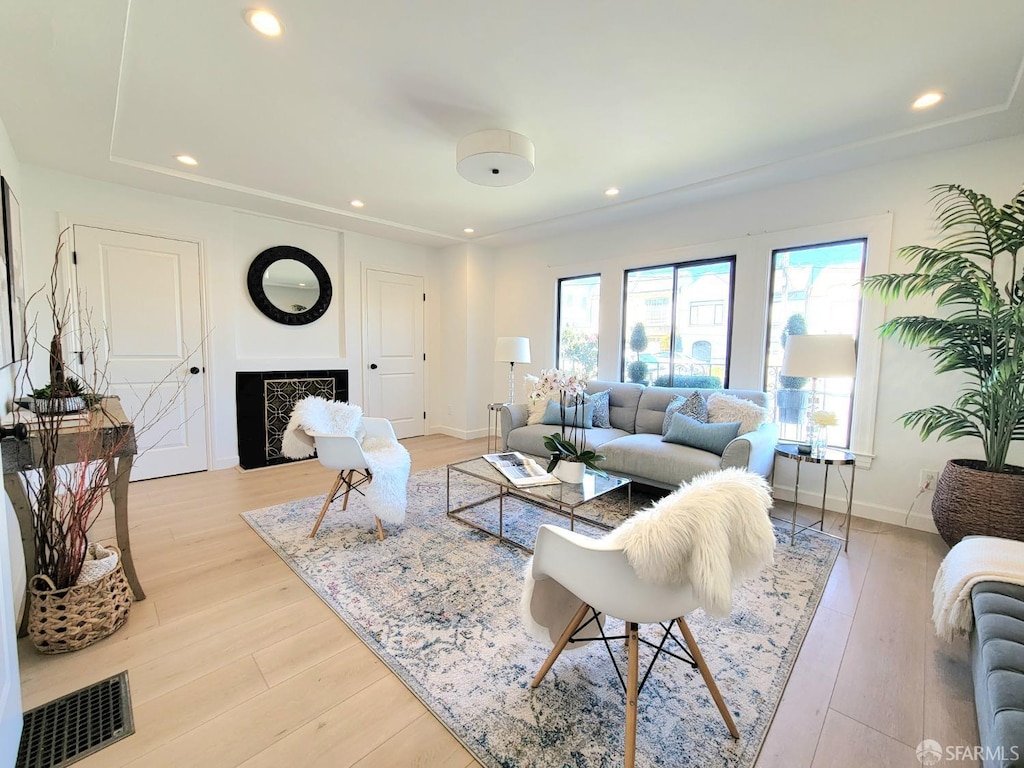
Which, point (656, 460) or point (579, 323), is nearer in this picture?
Answer: point (656, 460)

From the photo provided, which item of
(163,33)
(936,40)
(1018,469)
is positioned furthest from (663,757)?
(163,33)

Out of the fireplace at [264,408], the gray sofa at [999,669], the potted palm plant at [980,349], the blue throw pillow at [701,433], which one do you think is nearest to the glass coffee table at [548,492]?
the blue throw pillow at [701,433]

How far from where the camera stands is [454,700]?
1464mm

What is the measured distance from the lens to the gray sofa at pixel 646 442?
288 centimetres

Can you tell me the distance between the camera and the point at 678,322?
405cm

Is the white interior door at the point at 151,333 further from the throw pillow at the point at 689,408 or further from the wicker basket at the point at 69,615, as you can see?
the throw pillow at the point at 689,408

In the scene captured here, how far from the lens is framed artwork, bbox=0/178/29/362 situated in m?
2.08

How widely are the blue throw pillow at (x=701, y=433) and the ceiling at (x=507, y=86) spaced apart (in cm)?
188

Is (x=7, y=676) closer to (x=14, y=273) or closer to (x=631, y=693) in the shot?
(x=631, y=693)

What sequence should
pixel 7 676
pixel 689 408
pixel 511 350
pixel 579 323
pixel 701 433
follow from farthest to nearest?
pixel 579 323 → pixel 511 350 → pixel 689 408 → pixel 701 433 → pixel 7 676

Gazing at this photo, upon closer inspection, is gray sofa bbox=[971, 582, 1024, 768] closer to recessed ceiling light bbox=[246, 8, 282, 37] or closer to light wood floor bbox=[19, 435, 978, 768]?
light wood floor bbox=[19, 435, 978, 768]

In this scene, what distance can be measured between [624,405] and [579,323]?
126 cm

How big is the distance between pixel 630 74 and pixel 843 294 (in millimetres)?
2377

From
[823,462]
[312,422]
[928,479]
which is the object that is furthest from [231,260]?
[928,479]
